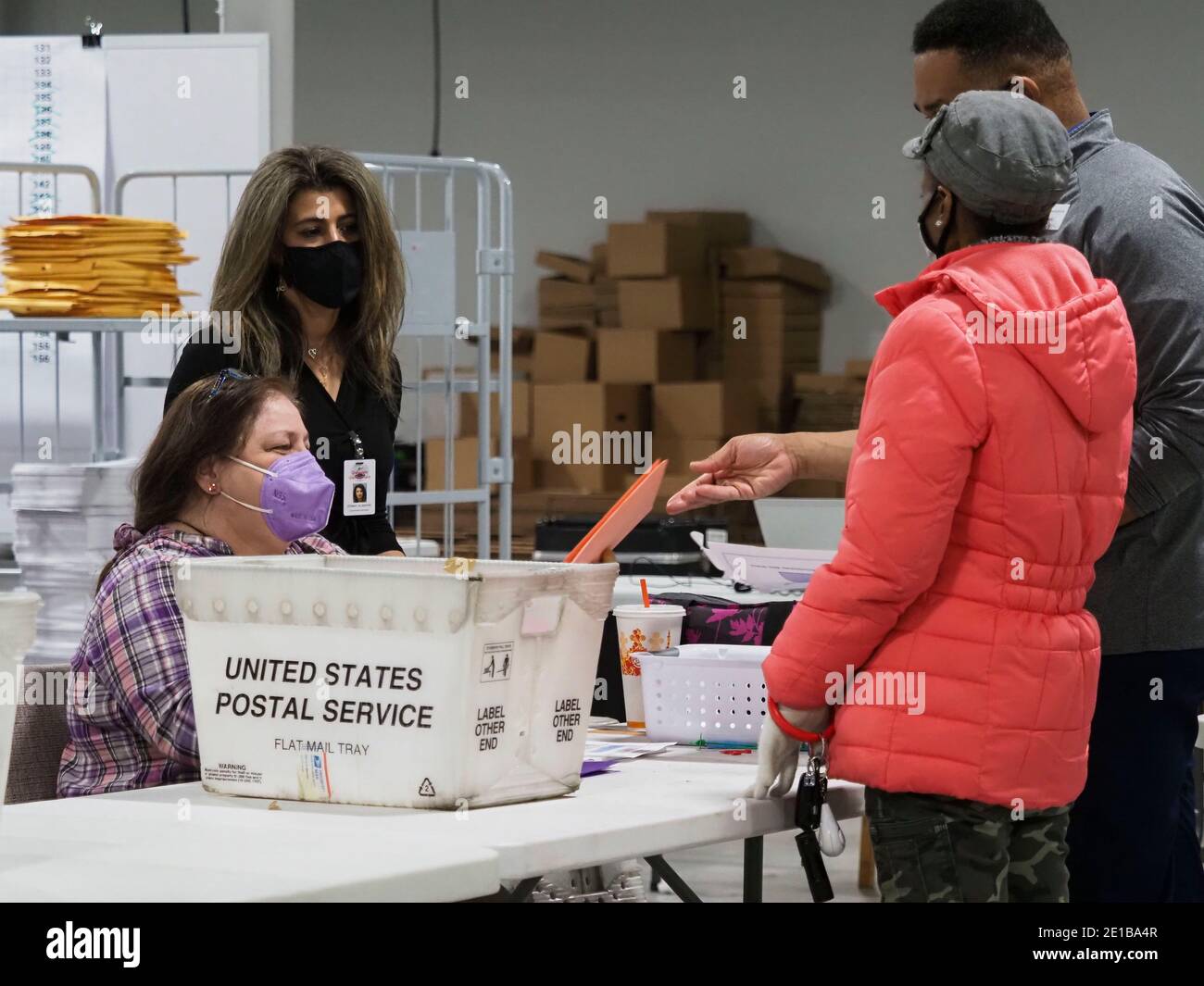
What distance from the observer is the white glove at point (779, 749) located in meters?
1.67

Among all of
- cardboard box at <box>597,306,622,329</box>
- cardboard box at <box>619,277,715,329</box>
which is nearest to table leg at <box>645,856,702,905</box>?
cardboard box at <box>619,277,715,329</box>

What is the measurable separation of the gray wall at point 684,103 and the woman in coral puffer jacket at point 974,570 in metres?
4.69

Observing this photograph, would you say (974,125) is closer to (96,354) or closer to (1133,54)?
(96,354)

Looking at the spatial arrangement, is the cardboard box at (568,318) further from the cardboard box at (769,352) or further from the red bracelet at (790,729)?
the red bracelet at (790,729)

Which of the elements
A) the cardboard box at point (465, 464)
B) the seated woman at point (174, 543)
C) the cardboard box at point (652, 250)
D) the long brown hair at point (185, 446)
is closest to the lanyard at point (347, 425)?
the seated woman at point (174, 543)

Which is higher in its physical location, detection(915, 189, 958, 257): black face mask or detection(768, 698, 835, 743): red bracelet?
detection(915, 189, 958, 257): black face mask

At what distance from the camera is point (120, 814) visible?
1.60 metres

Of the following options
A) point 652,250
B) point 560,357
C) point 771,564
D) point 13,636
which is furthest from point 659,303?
point 13,636

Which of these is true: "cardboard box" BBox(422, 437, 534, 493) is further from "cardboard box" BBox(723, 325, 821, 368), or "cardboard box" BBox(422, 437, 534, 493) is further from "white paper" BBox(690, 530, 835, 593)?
"white paper" BBox(690, 530, 835, 593)

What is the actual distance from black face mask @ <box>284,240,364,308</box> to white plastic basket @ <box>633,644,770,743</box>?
898mm

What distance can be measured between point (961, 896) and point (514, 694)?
50 centimetres

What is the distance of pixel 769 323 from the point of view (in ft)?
21.1

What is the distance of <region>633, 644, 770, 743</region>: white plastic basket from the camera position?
202 cm

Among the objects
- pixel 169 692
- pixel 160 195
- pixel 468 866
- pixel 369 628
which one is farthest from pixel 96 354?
pixel 468 866
